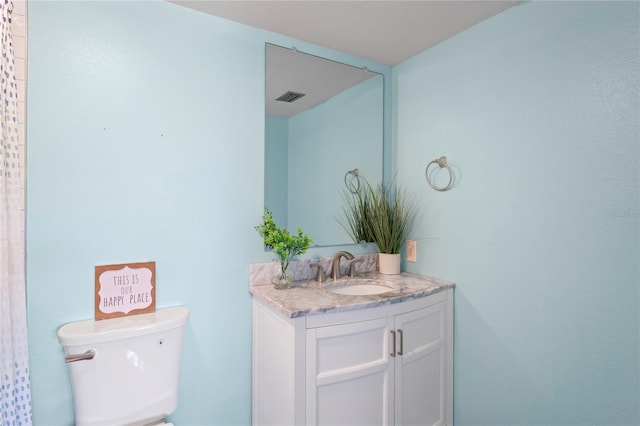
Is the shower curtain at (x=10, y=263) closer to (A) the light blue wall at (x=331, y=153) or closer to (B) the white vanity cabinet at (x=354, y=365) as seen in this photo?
(B) the white vanity cabinet at (x=354, y=365)

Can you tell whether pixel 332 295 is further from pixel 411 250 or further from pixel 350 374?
pixel 411 250

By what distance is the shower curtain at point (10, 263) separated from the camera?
1073 mm

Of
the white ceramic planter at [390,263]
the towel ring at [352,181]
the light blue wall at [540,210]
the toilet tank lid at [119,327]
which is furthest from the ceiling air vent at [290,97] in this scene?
the toilet tank lid at [119,327]

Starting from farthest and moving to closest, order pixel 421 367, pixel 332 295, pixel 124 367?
pixel 421 367 → pixel 332 295 → pixel 124 367

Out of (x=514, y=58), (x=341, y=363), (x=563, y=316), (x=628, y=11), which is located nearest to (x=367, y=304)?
(x=341, y=363)

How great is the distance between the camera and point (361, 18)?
1604 mm

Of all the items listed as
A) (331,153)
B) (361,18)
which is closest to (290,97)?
(331,153)

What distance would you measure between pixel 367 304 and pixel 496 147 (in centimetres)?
94

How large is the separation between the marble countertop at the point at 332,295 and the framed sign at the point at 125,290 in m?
0.44

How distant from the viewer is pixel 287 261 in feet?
5.51

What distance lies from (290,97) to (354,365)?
133 cm

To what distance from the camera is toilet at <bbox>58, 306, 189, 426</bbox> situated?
3.98ft

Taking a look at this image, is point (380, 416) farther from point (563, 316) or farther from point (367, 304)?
point (563, 316)

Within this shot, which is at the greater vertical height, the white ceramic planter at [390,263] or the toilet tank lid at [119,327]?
the white ceramic planter at [390,263]
